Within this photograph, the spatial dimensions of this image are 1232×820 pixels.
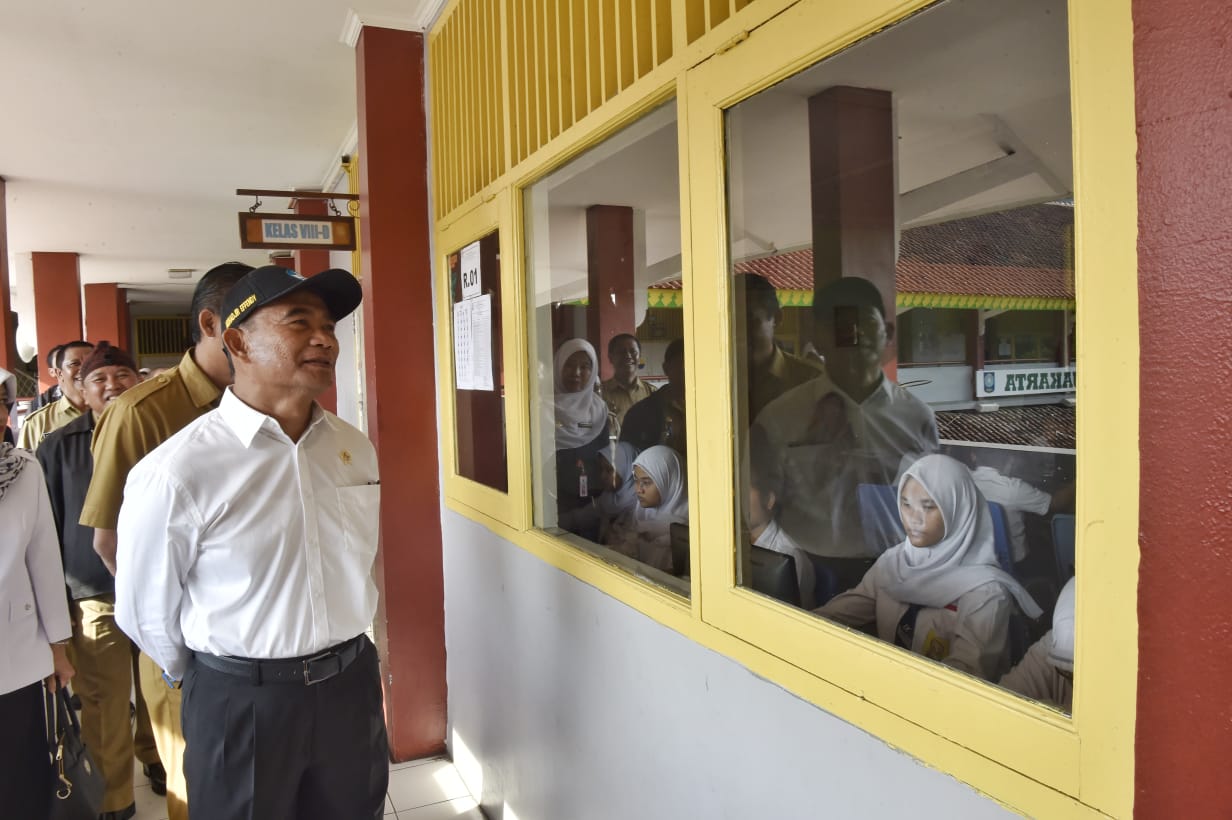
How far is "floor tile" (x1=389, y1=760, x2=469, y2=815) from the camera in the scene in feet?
10.2

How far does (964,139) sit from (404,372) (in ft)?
7.88

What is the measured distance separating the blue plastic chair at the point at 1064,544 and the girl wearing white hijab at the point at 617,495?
1.19 m

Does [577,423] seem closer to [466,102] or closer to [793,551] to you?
[793,551]

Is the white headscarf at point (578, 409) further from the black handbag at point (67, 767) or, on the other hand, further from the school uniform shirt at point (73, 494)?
the school uniform shirt at point (73, 494)

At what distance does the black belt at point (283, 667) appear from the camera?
1.81 metres

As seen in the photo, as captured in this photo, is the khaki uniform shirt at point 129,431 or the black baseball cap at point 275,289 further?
the khaki uniform shirt at point 129,431

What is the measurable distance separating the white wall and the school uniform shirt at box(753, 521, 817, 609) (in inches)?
8.3

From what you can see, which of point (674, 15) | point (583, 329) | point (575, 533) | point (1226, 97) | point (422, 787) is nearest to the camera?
point (1226, 97)

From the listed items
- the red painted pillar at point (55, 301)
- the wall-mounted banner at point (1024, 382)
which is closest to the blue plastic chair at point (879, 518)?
the wall-mounted banner at point (1024, 382)

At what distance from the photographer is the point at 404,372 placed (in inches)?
133

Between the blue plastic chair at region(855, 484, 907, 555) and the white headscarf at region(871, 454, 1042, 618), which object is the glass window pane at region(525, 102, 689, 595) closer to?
the blue plastic chair at region(855, 484, 907, 555)

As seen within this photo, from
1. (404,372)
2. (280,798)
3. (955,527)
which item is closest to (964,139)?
(955,527)

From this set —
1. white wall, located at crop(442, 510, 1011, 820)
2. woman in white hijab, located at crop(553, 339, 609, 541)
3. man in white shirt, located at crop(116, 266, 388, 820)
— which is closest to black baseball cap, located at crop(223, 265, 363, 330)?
man in white shirt, located at crop(116, 266, 388, 820)

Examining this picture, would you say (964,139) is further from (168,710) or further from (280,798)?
(168,710)
